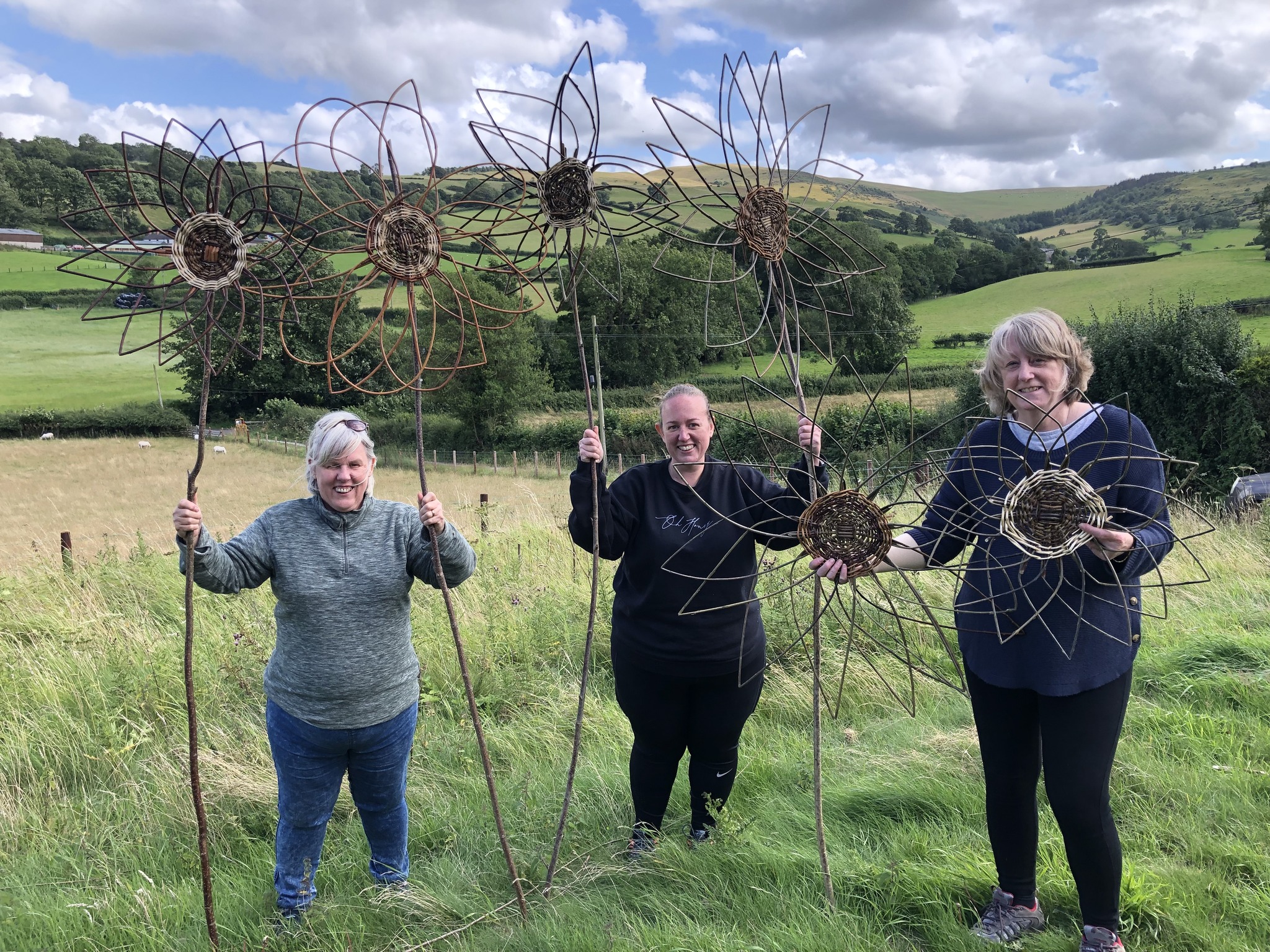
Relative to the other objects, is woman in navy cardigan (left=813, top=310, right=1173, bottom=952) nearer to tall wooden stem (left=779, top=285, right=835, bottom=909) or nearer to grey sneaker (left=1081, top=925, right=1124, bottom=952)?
grey sneaker (left=1081, top=925, right=1124, bottom=952)

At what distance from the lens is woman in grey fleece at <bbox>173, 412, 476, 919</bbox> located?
2283 mm

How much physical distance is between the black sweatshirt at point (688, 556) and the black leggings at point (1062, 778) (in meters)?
0.76

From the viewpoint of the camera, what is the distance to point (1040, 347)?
1.99 meters

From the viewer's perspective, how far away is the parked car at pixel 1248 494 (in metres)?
7.81

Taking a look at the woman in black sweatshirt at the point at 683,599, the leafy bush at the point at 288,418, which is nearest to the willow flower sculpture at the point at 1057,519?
the woman in black sweatshirt at the point at 683,599

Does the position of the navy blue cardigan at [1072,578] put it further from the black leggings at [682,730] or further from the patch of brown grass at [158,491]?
the patch of brown grass at [158,491]

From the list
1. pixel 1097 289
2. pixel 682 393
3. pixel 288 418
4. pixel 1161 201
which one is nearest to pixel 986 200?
pixel 1161 201

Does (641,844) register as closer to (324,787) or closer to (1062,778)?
(324,787)

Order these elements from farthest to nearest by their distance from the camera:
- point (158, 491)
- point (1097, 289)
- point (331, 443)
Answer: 1. point (1097, 289)
2. point (158, 491)
3. point (331, 443)

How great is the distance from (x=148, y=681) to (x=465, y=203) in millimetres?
3412

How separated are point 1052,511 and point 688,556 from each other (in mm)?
1151

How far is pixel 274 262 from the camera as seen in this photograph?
204 cm

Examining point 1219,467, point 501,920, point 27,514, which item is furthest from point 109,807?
point 27,514

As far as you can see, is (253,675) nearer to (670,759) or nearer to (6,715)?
(6,715)
